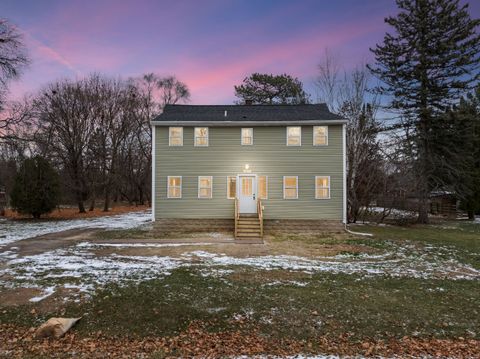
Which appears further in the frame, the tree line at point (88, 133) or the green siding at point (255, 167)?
the tree line at point (88, 133)

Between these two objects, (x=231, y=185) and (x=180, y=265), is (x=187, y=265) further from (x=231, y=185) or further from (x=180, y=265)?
(x=231, y=185)

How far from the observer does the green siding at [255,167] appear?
625 inches

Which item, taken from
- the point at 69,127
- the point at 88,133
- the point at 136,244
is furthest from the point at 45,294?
the point at 88,133

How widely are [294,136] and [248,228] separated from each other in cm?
554

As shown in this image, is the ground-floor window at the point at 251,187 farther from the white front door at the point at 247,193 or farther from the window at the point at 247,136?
the window at the point at 247,136

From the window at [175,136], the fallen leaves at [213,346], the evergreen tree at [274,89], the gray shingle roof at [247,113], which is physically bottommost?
the fallen leaves at [213,346]

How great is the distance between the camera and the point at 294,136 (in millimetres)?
16109

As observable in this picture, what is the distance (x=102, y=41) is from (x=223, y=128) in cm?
903

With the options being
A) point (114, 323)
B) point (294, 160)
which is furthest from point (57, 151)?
point (114, 323)

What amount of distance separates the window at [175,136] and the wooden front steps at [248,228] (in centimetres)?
521

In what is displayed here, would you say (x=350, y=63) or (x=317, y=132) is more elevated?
(x=350, y=63)

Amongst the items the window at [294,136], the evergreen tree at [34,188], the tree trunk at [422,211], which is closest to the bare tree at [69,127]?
the evergreen tree at [34,188]

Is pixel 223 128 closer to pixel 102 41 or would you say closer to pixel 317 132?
pixel 317 132

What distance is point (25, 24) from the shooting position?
15.2m
